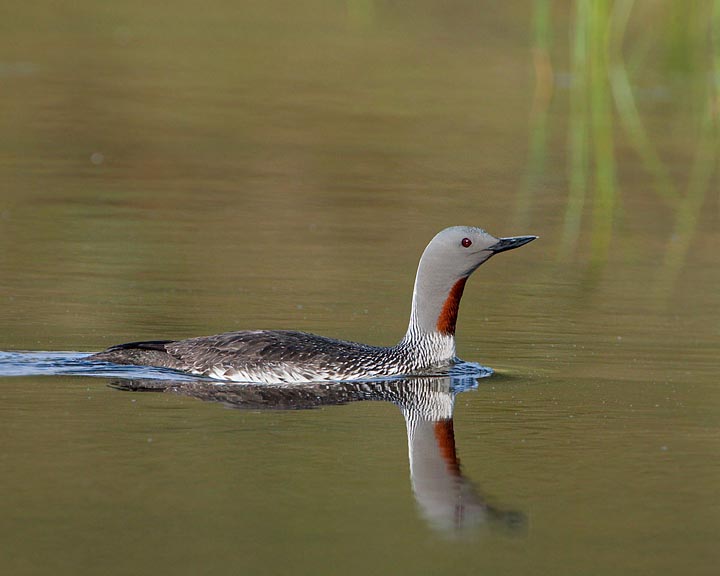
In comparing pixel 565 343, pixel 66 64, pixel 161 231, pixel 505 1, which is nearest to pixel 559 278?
pixel 565 343

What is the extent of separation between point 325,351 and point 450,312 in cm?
91

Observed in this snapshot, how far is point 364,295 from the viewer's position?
37.6ft

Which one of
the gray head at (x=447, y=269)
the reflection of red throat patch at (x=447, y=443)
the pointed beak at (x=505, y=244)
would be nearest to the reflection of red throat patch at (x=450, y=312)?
the gray head at (x=447, y=269)

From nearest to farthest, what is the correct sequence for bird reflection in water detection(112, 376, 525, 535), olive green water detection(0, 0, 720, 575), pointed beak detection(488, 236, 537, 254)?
1. olive green water detection(0, 0, 720, 575)
2. bird reflection in water detection(112, 376, 525, 535)
3. pointed beak detection(488, 236, 537, 254)

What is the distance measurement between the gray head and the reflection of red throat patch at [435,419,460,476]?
4.88 ft

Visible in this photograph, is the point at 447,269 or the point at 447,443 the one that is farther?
the point at 447,269

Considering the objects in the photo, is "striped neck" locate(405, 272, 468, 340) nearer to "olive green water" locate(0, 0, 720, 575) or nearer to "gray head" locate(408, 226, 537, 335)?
"gray head" locate(408, 226, 537, 335)

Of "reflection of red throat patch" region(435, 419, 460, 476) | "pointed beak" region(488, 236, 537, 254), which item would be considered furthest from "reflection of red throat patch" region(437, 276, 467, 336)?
"reflection of red throat patch" region(435, 419, 460, 476)

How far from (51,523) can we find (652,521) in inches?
95.1

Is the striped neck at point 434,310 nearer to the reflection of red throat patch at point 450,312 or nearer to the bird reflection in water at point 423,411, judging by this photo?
the reflection of red throat patch at point 450,312

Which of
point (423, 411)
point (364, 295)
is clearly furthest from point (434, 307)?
point (364, 295)

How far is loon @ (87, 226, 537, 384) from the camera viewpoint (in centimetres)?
943

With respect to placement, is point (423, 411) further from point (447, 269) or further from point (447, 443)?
point (447, 269)

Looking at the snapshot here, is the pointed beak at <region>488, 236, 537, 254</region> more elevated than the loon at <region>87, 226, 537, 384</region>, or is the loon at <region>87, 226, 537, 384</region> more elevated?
the pointed beak at <region>488, 236, 537, 254</region>
